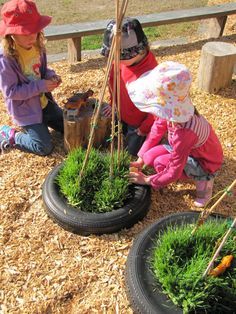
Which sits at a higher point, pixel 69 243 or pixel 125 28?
pixel 125 28

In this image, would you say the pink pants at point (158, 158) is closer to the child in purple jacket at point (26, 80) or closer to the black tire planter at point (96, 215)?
the black tire planter at point (96, 215)

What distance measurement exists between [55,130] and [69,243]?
4.86 feet

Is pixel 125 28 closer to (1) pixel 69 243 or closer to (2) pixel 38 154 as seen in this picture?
(2) pixel 38 154

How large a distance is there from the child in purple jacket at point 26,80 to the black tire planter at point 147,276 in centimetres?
146

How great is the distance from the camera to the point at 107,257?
289cm

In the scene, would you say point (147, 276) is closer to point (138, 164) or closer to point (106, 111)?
point (138, 164)

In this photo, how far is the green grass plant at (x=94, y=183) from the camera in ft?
9.80

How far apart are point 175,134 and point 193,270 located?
36.5 inches

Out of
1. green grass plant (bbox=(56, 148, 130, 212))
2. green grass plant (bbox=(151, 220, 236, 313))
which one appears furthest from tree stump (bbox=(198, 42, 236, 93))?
green grass plant (bbox=(151, 220, 236, 313))

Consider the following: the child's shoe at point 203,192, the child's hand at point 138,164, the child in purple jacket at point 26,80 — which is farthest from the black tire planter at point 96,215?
the child in purple jacket at point 26,80

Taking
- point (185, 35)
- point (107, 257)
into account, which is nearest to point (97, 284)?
point (107, 257)

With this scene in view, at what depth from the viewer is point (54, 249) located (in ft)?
9.64

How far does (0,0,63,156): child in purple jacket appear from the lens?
3258 millimetres

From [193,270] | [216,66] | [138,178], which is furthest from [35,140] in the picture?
[216,66]
